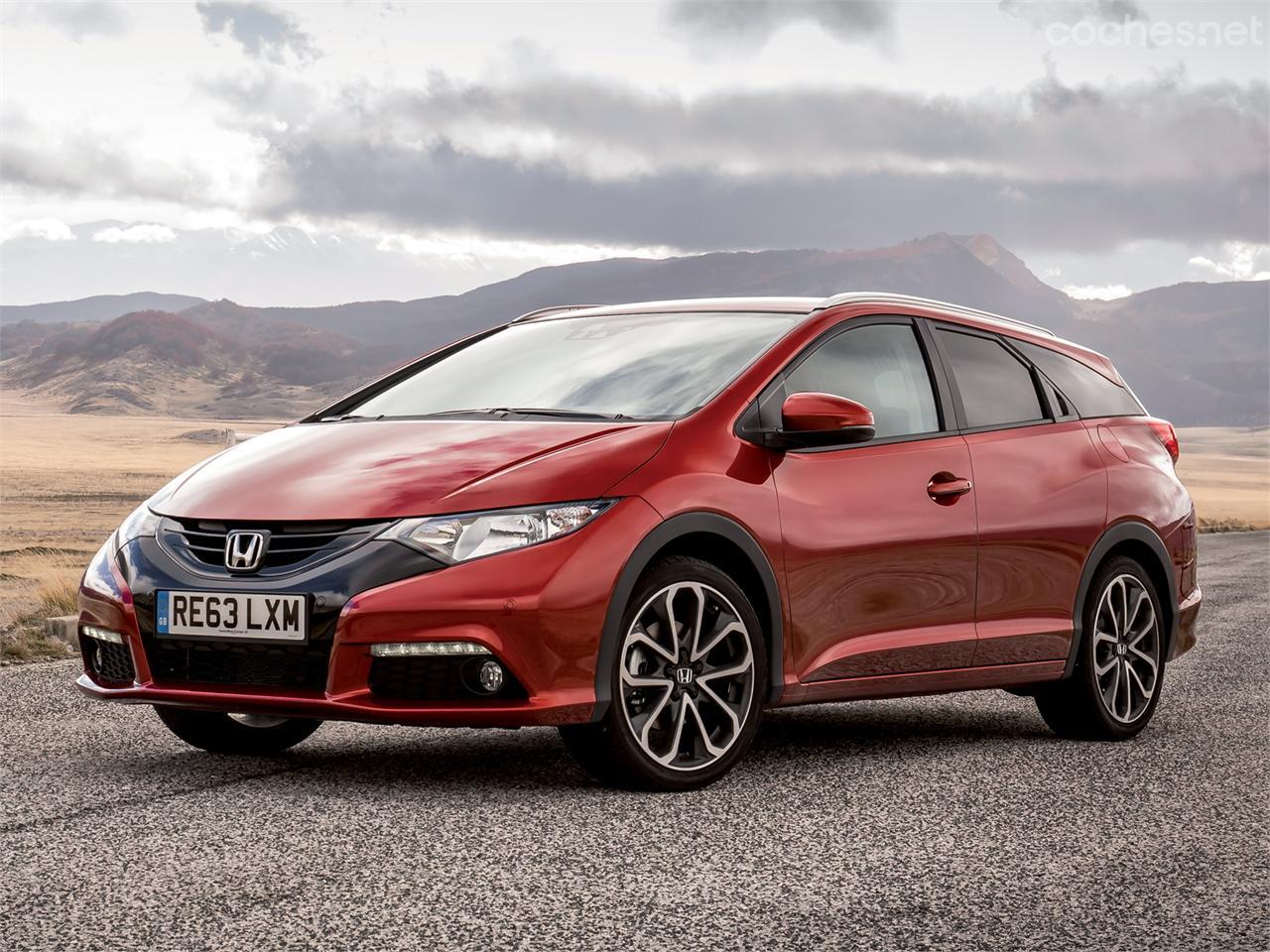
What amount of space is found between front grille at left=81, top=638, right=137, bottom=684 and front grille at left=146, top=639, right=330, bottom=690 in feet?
0.52

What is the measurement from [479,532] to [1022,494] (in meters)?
2.77

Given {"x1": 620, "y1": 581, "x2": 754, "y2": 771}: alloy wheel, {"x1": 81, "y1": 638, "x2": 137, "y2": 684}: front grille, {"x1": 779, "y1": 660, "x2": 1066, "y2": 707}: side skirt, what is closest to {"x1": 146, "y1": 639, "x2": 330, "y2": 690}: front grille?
{"x1": 81, "y1": 638, "x2": 137, "y2": 684}: front grille

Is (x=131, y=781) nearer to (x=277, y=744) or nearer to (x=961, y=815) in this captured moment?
(x=277, y=744)

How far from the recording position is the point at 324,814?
5066 millimetres

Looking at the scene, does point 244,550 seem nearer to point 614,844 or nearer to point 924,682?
point 614,844

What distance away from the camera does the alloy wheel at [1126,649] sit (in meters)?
7.33

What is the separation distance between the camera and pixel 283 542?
5.19 m

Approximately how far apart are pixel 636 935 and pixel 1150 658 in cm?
448

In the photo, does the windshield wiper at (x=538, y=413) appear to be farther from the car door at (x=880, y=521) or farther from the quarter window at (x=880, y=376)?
→ the quarter window at (x=880, y=376)

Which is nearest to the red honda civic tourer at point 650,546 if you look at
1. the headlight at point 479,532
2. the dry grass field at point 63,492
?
the headlight at point 479,532

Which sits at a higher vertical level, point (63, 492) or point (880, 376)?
point (880, 376)

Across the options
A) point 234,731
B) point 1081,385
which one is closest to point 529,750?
point 234,731

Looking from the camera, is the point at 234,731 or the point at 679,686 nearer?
the point at 679,686

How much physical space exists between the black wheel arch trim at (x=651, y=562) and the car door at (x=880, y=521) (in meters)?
0.10
